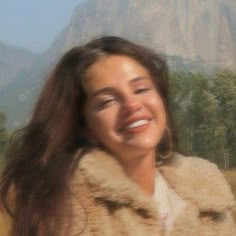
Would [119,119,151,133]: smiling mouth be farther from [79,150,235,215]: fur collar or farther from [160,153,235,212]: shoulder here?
[160,153,235,212]: shoulder

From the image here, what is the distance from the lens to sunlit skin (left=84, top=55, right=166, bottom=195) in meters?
1.06

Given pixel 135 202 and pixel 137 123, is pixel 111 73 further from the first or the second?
pixel 135 202

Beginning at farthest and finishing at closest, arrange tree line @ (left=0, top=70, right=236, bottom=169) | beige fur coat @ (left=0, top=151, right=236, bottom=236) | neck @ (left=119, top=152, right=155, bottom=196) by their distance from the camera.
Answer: tree line @ (left=0, top=70, right=236, bottom=169) < neck @ (left=119, top=152, right=155, bottom=196) < beige fur coat @ (left=0, top=151, right=236, bottom=236)

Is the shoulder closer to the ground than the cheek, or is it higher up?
closer to the ground

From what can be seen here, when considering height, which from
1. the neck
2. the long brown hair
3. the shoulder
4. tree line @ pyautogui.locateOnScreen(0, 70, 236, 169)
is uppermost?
the long brown hair

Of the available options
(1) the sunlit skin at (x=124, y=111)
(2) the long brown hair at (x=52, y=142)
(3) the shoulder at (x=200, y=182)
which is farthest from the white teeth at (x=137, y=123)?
(3) the shoulder at (x=200, y=182)

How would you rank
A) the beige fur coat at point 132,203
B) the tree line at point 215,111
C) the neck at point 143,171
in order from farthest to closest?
the tree line at point 215,111, the neck at point 143,171, the beige fur coat at point 132,203

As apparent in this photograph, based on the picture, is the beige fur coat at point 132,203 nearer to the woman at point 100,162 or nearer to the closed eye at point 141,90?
the woman at point 100,162

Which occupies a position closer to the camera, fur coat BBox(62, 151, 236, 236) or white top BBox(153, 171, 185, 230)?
fur coat BBox(62, 151, 236, 236)

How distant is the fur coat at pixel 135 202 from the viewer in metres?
1.03

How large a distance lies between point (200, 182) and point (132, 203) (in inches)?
9.6

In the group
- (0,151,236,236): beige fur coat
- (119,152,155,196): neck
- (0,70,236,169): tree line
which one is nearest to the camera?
(0,151,236,236): beige fur coat

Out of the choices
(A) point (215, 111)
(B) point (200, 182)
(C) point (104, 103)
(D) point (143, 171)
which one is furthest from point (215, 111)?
(C) point (104, 103)

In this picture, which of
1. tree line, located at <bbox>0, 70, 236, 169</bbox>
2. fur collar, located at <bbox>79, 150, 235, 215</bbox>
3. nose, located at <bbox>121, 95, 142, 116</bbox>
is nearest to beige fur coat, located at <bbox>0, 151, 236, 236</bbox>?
fur collar, located at <bbox>79, 150, 235, 215</bbox>
